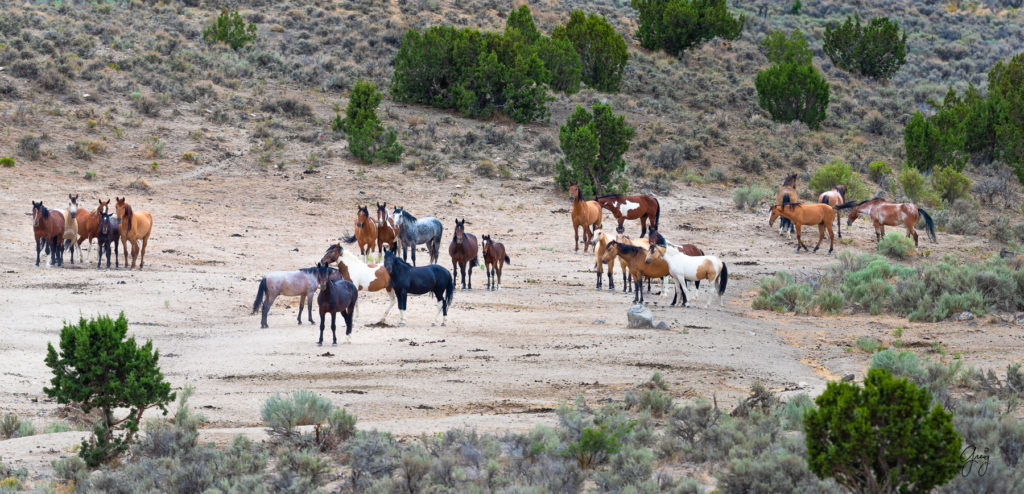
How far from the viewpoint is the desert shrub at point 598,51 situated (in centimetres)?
4853

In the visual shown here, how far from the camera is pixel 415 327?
1617 cm

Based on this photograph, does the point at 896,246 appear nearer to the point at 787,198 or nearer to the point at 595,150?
the point at 787,198

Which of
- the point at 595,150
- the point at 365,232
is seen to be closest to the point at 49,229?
the point at 365,232

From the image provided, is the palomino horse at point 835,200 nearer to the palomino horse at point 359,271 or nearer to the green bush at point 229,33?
the palomino horse at point 359,271

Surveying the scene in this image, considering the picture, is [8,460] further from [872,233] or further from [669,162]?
[669,162]

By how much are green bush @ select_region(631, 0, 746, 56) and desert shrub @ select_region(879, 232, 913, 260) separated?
3287 cm

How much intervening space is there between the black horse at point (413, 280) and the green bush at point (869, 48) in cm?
4874

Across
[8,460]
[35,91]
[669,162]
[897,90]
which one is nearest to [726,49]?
[897,90]

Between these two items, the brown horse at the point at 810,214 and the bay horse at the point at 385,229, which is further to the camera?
the brown horse at the point at 810,214

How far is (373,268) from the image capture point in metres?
16.5

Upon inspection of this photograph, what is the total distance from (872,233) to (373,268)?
742 inches

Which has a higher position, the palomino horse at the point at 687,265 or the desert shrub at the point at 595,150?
the desert shrub at the point at 595,150

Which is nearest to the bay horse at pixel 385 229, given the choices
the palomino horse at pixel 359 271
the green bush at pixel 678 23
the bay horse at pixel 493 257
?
the bay horse at pixel 493 257

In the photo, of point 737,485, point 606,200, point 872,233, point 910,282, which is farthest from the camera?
point 872,233
